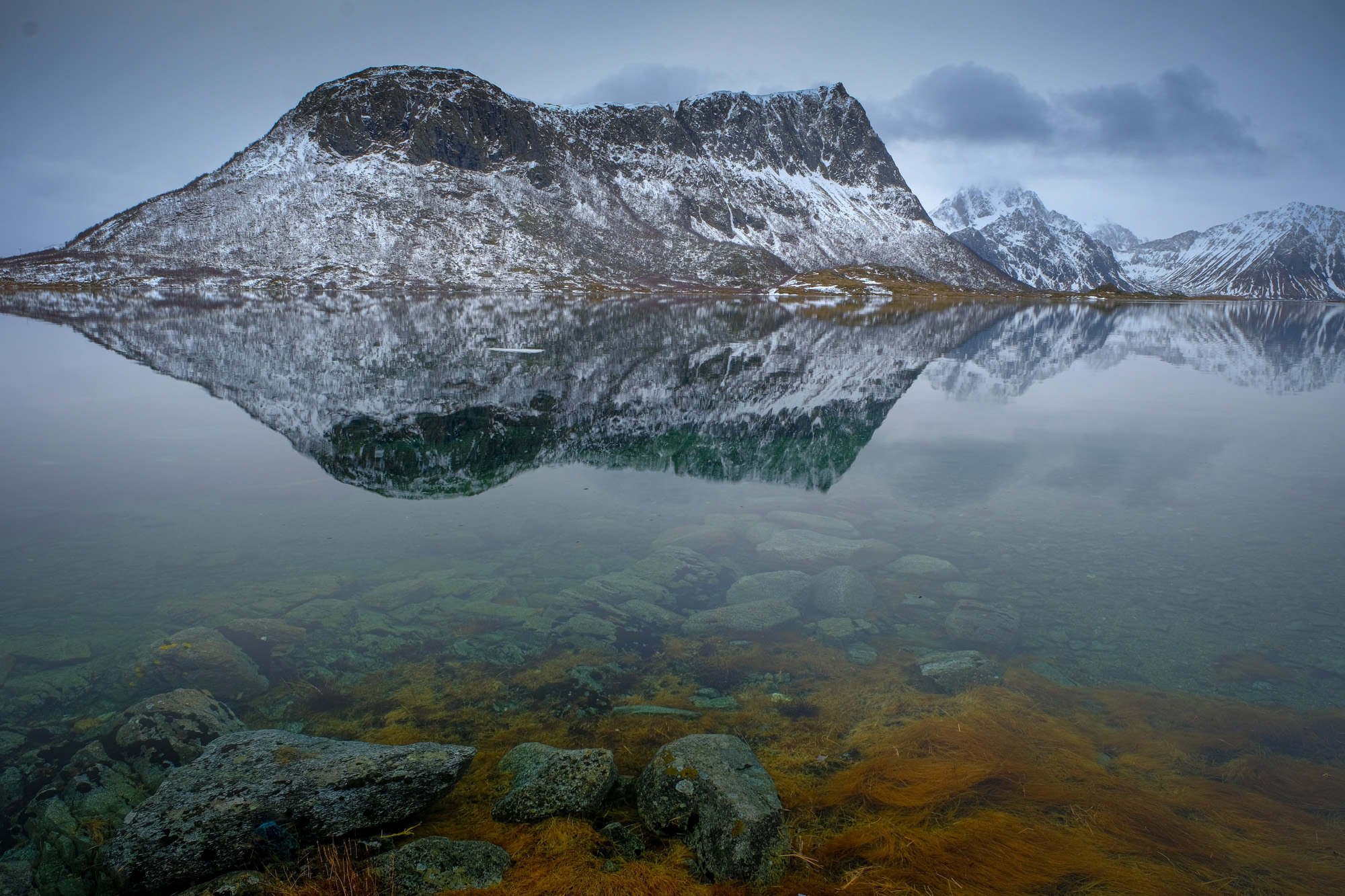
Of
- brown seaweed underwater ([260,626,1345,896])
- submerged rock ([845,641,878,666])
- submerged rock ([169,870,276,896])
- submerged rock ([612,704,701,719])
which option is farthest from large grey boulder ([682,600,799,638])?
submerged rock ([169,870,276,896])

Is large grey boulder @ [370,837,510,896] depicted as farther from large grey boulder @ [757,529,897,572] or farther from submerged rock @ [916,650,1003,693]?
large grey boulder @ [757,529,897,572]

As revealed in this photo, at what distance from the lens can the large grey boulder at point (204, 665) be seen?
8.15 meters

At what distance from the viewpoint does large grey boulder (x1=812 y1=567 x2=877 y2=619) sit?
10250mm

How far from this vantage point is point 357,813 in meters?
5.28

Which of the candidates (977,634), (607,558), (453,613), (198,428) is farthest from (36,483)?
(977,634)

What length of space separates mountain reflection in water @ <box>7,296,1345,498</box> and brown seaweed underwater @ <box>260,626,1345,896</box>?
25.4 ft

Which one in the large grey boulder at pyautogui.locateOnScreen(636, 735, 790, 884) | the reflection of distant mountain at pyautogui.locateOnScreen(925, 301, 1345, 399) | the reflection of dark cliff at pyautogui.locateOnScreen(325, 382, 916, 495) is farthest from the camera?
the reflection of distant mountain at pyautogui.locateOnScreen(925, 301, 1345, 399)

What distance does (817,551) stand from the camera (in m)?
12.3

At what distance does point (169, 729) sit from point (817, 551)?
9801 millimetres

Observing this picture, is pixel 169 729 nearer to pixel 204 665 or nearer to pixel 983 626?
pixel 204 665

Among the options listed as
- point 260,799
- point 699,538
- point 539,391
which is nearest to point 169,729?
point 260,799

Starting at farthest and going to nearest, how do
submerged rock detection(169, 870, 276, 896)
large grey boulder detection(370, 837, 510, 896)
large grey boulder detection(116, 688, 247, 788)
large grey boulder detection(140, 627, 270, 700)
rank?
large grey boulder detection(140, 627, 270, 700)
large grey boulder detection(116, 688, 247, 788)
large grey boulder detection(370, 837, 510, 896)
submerged rock detection(169, 870, 276, 896)

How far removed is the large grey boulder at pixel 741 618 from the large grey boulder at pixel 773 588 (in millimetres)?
147

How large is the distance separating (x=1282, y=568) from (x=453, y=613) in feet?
45.0
